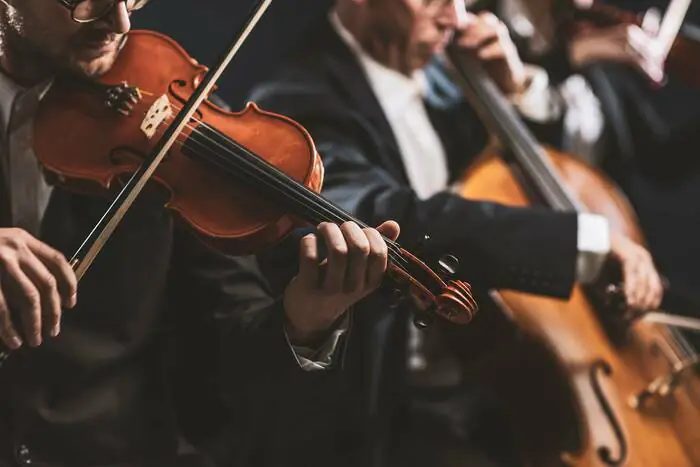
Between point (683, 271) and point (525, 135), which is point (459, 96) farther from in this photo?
point (683, 271)

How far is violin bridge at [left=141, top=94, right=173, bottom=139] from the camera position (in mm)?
801

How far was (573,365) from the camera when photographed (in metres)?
1.14

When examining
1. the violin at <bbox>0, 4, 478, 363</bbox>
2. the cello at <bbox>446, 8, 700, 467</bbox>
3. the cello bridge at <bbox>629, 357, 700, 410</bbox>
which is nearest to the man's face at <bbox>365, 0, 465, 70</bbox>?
the cello at <bbox>446, 8, 700, 467</bbox>

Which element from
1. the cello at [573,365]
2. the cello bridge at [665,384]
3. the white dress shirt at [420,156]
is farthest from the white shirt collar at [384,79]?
the cello bridge at [665,384]

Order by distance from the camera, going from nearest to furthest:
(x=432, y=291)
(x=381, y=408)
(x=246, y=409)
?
(x=432, y=291) → (x=246, y=409) → (x=381, y=408)

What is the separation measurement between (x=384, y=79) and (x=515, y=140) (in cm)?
19

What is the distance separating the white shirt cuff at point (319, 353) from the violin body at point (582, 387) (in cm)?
32

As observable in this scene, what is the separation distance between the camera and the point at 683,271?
175 centimetres

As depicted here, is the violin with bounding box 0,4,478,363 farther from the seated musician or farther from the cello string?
the cello string

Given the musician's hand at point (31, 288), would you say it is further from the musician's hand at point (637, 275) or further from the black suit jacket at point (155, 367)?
the musician's hand at point (637, 275)

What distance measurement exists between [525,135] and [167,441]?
0.62 meters

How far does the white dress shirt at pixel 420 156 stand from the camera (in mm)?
1103

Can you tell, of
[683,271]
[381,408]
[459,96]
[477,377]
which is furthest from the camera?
[683,271]

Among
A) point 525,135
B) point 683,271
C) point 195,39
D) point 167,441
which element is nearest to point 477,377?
point 525,135
